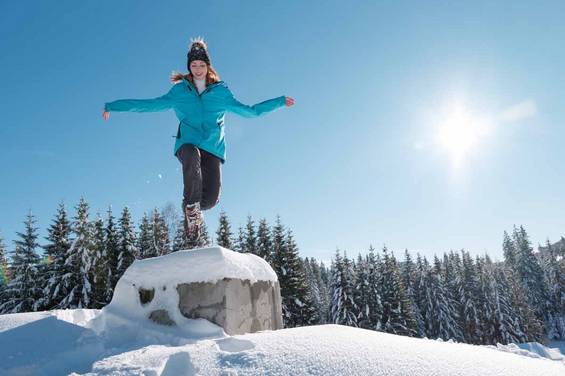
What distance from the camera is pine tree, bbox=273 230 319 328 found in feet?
75.6

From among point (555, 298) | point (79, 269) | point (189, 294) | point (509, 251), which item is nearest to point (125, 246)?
point (79, 269)

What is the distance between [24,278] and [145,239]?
747cm

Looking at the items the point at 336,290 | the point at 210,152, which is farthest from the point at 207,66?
the point at 336,290

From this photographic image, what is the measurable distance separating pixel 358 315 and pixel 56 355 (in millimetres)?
28564

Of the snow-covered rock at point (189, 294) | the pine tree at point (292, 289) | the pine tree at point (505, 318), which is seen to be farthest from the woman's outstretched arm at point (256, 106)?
the pine tree at point (505, 318)

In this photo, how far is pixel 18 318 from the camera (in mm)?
2791

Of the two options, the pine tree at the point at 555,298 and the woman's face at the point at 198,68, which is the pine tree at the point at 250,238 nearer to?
the woman's face at the point at 198,68

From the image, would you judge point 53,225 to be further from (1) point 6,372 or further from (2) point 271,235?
(1) point 6,372

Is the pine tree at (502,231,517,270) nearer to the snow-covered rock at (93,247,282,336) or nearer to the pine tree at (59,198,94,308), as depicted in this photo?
the pine tree at (59,198,94,308)

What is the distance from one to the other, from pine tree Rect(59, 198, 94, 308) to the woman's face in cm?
1969

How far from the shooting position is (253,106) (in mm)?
4719

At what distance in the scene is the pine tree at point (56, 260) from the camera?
20391 millimetres

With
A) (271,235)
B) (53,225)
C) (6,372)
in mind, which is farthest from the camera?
(271,235)

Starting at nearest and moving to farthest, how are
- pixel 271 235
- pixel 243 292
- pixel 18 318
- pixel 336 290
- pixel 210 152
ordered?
pixel 18 318, pixel 243 292, pixel 210 152, pixel 271 235, pixel 336 290
